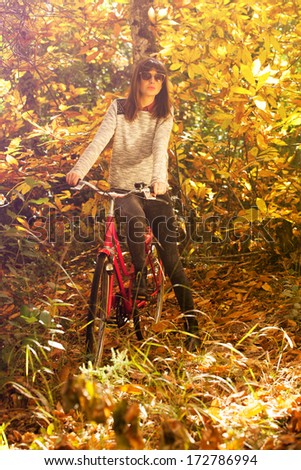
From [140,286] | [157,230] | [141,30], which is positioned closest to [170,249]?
[157,230]

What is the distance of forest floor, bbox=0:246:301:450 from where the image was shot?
244 cm

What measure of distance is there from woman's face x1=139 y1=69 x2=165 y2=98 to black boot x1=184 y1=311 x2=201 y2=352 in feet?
4.64

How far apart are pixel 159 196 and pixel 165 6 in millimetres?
1631

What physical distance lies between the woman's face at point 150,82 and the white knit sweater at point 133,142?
13cm

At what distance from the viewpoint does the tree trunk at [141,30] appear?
457 centimetres

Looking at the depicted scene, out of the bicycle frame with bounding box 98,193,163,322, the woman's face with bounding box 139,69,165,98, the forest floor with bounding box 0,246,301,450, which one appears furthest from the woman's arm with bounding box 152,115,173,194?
the forest floor with bounding box 0,246,301,450

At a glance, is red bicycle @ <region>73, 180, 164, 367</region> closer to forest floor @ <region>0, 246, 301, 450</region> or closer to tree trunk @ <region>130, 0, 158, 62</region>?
forest floor @ <region>0, 246, 301, 450</region>

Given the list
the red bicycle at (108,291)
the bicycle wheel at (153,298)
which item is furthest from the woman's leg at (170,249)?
the bicycle wheel at (153,298)

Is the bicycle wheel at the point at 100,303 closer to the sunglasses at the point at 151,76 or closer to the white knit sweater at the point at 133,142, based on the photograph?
the white knit sweater at the point at 133,142

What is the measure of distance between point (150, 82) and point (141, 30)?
96 centimetres

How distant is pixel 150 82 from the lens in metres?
3.85

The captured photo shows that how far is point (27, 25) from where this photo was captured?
503 centimetres

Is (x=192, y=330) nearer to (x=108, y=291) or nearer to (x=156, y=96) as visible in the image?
(x=108, y=291)
